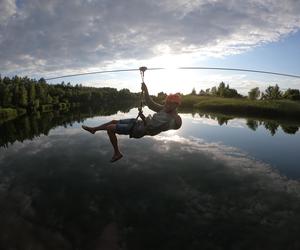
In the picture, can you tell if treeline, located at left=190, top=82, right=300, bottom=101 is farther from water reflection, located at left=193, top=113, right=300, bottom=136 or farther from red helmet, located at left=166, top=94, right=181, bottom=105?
red helmet, located at left=166, top=94, right=181, bottom=105

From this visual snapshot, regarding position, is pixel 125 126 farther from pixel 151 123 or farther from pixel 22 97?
pixel 22 97

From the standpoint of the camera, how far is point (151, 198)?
2083 centimetres

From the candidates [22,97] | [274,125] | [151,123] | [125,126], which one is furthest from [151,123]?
[22,97]

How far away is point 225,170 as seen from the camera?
2683cm

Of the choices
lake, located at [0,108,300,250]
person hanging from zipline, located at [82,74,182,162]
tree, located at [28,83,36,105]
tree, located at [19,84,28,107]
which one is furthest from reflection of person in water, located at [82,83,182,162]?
tree, located at [28,83,36,105]

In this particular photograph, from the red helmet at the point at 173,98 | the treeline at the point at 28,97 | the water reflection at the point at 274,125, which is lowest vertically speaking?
the water reflection at the point at 274,125

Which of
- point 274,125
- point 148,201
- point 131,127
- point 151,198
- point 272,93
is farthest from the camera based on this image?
point 272,93

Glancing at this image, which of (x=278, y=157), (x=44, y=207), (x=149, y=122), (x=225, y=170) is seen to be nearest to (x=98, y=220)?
(x=44, y=207)

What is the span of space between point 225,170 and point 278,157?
847cm

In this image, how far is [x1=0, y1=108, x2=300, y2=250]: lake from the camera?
16.1 metres

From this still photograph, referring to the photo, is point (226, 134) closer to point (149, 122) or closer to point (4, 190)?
point (4, 190)

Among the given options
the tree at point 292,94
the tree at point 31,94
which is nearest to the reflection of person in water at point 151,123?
the tree at point 31,94

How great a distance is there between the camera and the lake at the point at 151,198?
16.1 metres

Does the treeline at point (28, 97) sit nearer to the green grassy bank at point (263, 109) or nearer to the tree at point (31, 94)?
the tree at point (31, 94)
